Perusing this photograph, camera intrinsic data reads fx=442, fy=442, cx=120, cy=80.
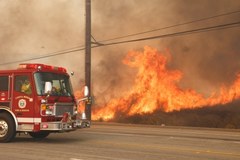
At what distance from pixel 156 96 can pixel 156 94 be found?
5.9 inches

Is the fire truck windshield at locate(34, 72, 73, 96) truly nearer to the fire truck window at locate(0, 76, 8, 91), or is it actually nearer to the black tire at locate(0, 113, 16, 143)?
the fire truck window at locate(0, 76, 8, 91)

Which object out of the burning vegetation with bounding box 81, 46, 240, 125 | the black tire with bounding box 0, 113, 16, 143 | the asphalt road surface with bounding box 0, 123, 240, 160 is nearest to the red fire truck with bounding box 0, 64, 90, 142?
the black tire with bounding box 0, 113, 16, 143

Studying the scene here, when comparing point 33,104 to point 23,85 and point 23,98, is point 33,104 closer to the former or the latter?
point 23,98

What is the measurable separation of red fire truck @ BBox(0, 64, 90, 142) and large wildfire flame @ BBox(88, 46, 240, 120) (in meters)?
14.9

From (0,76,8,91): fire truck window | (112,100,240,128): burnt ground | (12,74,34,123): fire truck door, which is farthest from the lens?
(112,100,240,128): burnt ground

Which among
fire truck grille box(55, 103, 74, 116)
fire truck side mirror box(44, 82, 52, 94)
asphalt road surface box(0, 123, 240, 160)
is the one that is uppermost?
fire truck side mirror box(44, 82, 52, 94)

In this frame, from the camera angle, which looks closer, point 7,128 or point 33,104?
point 33,104

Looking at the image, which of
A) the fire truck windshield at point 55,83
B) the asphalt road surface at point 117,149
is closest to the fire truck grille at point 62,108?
the fire truck windshield at point 55,83

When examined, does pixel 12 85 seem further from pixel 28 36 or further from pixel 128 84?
pixel 28 36

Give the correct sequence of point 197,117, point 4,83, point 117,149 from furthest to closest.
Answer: point 197,117 → point 4,83 → point 117,149

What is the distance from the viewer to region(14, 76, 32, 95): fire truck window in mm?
12586

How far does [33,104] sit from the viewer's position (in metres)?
12.4

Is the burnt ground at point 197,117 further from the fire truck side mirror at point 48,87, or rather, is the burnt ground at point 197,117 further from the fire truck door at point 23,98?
the fire truck side mirror at point 48,87

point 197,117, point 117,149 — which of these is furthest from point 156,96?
point 117,149
